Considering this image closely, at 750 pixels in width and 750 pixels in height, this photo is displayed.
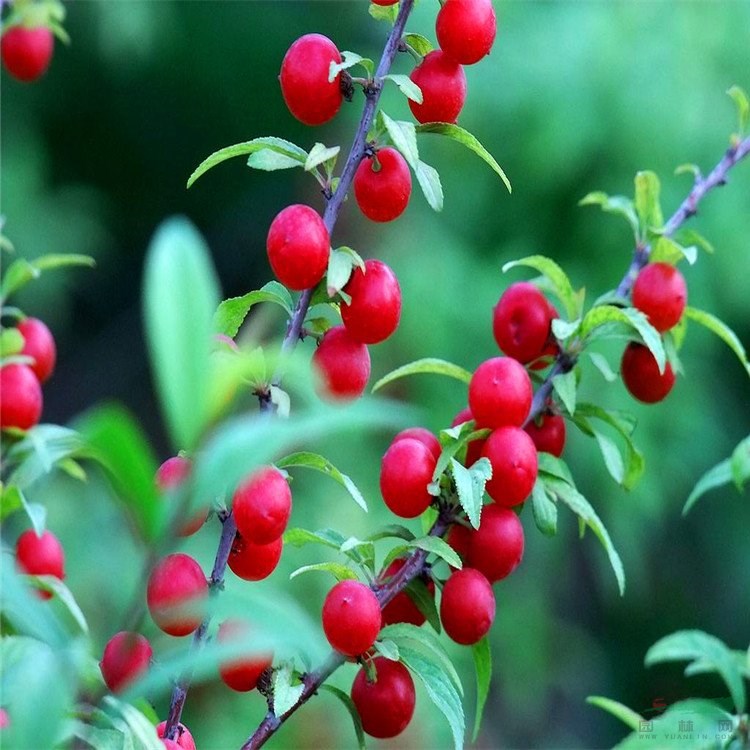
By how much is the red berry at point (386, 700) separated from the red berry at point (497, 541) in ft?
0.22

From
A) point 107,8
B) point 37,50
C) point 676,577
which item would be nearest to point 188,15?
point 107,8

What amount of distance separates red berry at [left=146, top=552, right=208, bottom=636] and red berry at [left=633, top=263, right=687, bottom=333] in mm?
308

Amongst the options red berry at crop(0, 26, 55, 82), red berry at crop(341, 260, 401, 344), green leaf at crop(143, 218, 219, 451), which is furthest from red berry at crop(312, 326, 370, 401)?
red berry at crop(0, 26, 55, 82)

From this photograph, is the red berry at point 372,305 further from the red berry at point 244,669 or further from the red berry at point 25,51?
the red berry at point 25,51

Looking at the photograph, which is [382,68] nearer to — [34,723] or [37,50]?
[34,723]

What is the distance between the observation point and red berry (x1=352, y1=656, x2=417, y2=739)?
57cm

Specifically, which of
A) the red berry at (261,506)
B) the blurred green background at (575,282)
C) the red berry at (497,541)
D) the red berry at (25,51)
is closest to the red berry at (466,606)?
the red berry at (497,541)

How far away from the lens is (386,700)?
57cm

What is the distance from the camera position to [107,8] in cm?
289

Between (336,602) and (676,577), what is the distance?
8.05ft

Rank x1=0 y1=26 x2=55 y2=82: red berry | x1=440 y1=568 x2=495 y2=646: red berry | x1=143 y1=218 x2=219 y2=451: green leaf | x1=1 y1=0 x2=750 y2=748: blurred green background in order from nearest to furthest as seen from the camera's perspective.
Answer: x1=143 y1=218 x2=219 y2=451: green leaf → x1=440 y1=568 x2=495 y2=646: red berry → x1=0 y1=26 x2=55 y2=82: red berry → x1=1 y1=0 x2=750 y2=748: blurred green background

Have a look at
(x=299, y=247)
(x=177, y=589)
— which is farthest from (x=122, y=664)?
(x=299, y=247)

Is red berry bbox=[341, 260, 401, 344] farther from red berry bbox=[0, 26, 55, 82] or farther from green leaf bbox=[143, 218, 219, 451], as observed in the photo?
red berry bbox=[0, 26, 55, 82]

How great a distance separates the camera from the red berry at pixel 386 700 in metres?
0.57
